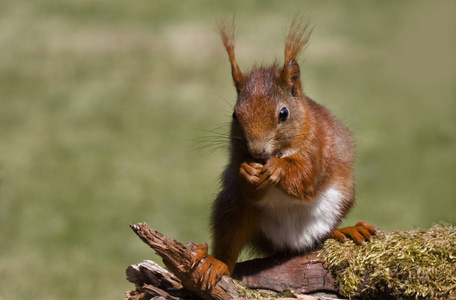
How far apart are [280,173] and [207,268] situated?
50 cm

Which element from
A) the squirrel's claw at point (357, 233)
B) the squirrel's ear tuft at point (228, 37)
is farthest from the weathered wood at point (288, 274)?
the squirrel's ear tuft at point (228, 37)

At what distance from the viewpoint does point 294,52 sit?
2.97 metres

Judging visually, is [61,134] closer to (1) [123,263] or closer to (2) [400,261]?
(1) [123,263]

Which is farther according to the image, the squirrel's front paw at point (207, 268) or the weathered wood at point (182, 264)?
the squirrel's front paw at point (207, 268)

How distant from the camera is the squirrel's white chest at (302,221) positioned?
2953mm

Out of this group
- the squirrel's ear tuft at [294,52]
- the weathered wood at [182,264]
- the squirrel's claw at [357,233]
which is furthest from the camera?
the squirrel's claw at [357,233]

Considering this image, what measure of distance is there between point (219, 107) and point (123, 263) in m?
2.59

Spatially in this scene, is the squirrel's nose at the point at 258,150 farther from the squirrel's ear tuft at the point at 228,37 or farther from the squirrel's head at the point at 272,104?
the squirrel's ear tuft at the point at 228,37

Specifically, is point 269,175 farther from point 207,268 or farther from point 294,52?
point 294,52

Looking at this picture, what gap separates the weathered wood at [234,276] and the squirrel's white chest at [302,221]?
8 centimetres

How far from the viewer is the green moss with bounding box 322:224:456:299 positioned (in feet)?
9.10

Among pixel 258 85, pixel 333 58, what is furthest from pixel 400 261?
pixel 333 58

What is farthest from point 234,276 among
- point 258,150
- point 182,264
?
point 258,150

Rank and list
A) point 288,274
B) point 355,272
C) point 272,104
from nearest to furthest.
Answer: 1. point 272,104
2. point 355,272
3. point 288,274
